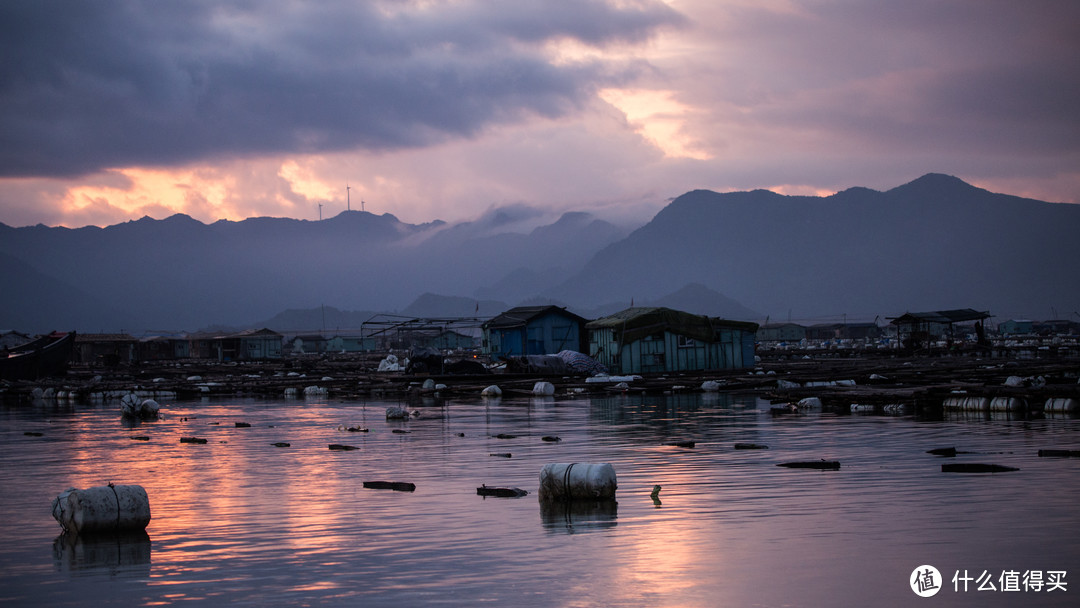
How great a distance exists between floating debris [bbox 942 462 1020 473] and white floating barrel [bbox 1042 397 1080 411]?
11369 mm

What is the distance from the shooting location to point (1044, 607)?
7660 mm

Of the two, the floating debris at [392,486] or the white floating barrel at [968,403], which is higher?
the white floating barrel at [968,403]

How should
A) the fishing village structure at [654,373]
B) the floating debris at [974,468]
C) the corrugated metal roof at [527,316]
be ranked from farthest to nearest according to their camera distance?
the corrugated metal roof at [527,316] → the fishing village structure at [654,373] → the floating debris at [974,468]

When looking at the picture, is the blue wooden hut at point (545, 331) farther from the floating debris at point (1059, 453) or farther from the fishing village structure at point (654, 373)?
the floating debris at point (1059, 453)

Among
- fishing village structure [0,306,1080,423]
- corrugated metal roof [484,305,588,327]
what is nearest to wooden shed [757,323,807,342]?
fishing village structure [0,306,1080,423]

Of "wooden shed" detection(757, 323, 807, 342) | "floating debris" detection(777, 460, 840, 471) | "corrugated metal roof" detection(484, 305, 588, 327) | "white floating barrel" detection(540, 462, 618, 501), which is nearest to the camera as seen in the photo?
"white floating barrel" detection(540, 462, 618, 501)

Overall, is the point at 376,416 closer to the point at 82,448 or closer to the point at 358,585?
the point at 82,448

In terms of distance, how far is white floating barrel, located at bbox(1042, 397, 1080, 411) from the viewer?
2448 cm

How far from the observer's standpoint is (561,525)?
37.6ft

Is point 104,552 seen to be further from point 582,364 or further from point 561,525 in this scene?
point 582,364

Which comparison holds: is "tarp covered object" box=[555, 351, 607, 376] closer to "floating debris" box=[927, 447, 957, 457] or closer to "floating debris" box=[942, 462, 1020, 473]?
"floating debris" box=[927, 447, 957, 457]

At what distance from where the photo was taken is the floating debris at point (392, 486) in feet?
48.2

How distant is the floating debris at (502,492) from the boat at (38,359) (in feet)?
194

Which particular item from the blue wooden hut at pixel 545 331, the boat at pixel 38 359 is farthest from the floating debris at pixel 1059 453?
the boat at pixel 38 359
